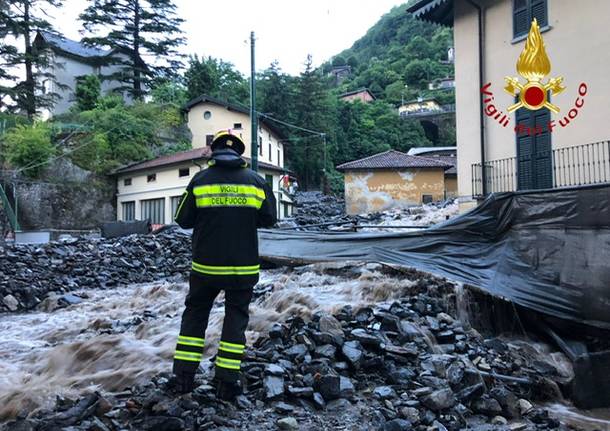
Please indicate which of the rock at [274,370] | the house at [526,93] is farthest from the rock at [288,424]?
the house at [526,93]

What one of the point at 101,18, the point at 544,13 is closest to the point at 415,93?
the point at 101,18

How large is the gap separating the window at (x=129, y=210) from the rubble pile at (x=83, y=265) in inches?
588

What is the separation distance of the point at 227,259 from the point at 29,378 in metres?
3.16

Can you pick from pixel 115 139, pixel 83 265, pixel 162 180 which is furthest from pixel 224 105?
pixel 83 265

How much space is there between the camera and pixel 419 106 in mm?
68625

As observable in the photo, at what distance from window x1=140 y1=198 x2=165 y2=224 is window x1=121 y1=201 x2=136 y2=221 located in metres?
0.71

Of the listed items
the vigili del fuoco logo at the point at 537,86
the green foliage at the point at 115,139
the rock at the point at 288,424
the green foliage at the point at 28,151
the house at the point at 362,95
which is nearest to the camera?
the rock at the point at 288,424

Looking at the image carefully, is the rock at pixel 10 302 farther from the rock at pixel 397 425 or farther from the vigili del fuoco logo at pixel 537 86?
the vigili del fuoco logo at pixel 537 86

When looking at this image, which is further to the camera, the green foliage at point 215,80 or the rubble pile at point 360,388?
the green foliage at point 215,80

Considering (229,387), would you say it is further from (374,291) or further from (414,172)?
(414,172)

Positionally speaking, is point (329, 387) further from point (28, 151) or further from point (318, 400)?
point (28, 151)

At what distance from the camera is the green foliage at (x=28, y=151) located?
1048 inches

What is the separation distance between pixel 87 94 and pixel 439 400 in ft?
128

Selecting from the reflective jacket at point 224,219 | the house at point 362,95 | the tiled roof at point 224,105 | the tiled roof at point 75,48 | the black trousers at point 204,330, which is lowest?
the black trousers at point 204,330
